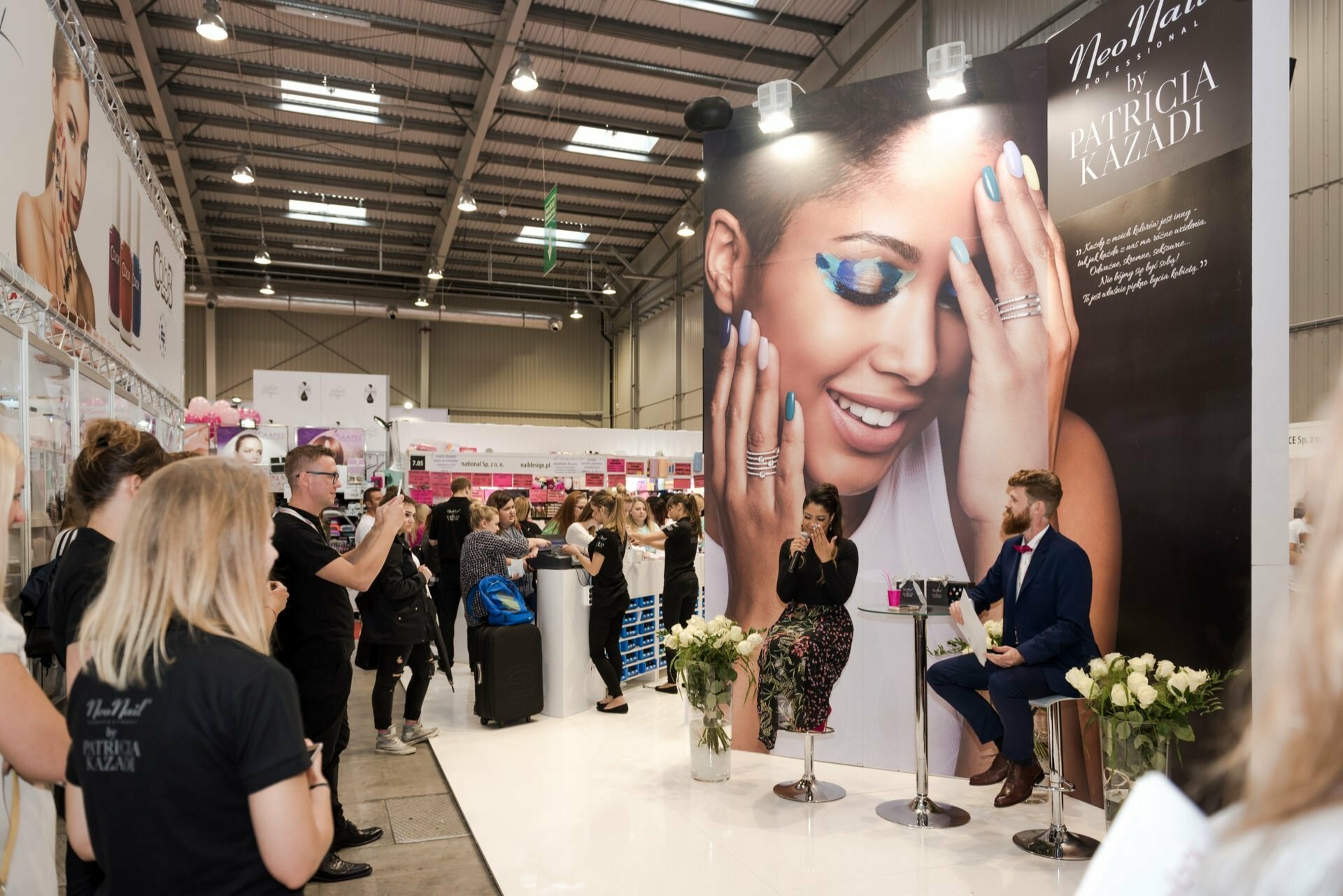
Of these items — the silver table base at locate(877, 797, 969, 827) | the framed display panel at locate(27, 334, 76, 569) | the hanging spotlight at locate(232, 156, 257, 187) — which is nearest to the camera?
the framed display panel at locate(27, 334, 76, 569)

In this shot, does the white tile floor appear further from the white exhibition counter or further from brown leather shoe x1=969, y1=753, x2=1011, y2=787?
the white exhibition counter

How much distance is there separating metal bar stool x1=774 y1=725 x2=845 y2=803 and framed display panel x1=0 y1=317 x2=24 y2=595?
125 inches

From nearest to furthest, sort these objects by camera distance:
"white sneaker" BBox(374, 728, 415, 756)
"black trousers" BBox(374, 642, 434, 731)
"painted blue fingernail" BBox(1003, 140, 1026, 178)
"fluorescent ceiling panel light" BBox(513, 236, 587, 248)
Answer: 1. "painted blue fingernail" BBox(1003, 140, 1026, 178)
2. "black trousers" BBox(374, 642, 434, 731)
3. "white sneaker" BBox(374, 728, 415, 756)
4. "fluorescent ceiling panel light" BBox(513, 236, 587, 248)

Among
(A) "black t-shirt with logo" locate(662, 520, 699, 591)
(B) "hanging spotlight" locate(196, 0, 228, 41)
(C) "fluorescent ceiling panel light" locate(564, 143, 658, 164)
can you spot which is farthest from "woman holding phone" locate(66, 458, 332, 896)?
(C) "fluorescent ceiling panel light" locate(564, 143, 658, 164)

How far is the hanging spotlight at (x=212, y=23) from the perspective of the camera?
24.7ft

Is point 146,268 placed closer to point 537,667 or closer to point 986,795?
point 537,667

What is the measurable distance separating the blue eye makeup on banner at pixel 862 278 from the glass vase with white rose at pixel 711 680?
1877mm

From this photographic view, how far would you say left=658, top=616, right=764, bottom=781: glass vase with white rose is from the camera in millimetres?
4621

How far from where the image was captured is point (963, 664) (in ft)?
13.6

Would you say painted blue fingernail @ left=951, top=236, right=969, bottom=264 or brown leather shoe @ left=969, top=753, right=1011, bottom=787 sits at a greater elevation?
painted blue fingernail @ left=951, top=236, right=969, bottom=264

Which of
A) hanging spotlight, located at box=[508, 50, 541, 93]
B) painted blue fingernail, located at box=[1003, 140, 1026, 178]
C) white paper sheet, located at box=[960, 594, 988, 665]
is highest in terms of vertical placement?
hanging spotlight, located at box=[508, 50, 541, 93]

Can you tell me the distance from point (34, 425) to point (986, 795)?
4.24 meters

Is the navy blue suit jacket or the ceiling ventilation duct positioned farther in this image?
the ceiling ventilation duct

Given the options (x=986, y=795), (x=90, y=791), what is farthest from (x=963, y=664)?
(x=90, y=791)
